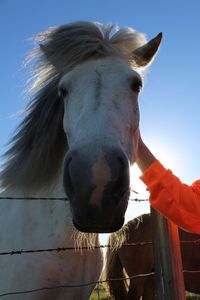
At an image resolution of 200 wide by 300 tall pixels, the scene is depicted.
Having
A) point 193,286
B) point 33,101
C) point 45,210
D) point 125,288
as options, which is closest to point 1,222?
point 45,210

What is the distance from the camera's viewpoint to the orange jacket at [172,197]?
7.41 ft

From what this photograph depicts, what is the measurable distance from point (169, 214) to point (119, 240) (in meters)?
0.94

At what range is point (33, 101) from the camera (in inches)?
116

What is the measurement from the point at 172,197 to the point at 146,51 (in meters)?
1.20

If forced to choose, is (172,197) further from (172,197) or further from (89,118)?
(89,118)

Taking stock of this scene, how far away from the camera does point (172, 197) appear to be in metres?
2.29

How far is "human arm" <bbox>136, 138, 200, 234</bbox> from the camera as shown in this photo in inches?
89.0

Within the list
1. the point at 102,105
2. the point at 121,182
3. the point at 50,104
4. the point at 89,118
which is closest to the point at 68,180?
the point at 121,182

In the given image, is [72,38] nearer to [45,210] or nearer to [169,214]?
[45,210]

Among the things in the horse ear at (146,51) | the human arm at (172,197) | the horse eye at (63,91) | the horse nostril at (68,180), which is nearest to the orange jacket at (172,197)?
the human arm at (172,197)

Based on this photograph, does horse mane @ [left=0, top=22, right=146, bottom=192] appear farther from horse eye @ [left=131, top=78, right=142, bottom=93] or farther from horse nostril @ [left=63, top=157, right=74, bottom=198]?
horse nostril @ [left=63, top=157, right=74, bottom=198]

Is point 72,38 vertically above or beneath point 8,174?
above

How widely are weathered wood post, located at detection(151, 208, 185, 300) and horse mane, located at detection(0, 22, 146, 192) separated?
871mm

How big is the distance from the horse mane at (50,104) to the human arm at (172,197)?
29.1 inches
